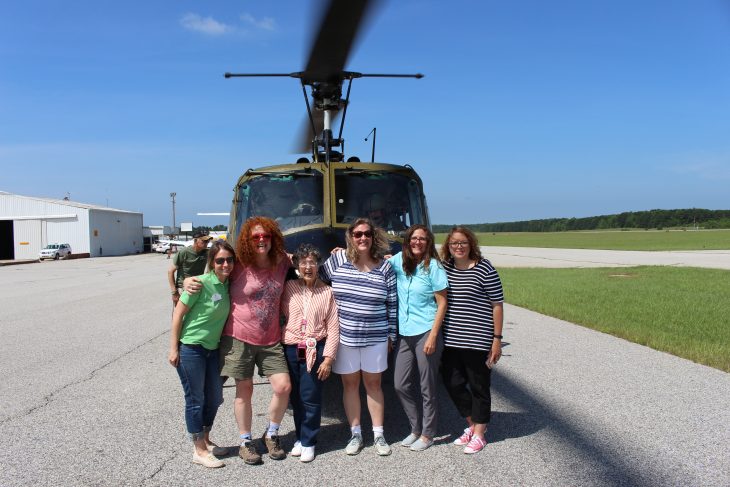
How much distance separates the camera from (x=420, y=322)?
413 centimetres

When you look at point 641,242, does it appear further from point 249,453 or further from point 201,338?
point 201,338

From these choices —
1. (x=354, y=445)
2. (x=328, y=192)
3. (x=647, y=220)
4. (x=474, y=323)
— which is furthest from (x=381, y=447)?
(x=647, y=220)

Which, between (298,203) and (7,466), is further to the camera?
(298,203)

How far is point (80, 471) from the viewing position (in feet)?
12.3

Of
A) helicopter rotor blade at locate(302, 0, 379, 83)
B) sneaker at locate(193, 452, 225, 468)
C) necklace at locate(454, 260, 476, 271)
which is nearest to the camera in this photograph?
helicopter rotor blade at locate(302, 0, 379, 83)

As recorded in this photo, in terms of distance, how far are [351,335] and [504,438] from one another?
1503mm

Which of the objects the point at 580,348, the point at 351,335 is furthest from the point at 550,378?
the point at 351,335

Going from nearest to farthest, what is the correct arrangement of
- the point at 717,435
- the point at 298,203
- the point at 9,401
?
1. the point at 717,435
2. the point at 9,401
3. the point at 298,203

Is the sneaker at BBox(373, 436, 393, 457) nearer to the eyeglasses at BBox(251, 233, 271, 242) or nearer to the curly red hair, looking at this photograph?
the curly red hair

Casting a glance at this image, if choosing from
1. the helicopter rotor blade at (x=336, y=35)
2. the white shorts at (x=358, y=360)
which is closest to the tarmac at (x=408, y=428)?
the white shorts at (x=358, y=360)

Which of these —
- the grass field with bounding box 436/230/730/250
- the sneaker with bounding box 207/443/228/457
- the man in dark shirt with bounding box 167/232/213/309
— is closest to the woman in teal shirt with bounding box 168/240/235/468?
the sneaker with bounding box 207/443/228/457

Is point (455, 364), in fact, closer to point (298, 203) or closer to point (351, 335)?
point (351, 335)

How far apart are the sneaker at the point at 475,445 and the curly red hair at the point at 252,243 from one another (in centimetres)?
192

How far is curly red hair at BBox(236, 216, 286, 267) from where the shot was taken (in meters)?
3.94
